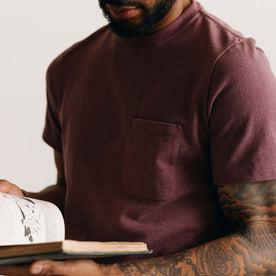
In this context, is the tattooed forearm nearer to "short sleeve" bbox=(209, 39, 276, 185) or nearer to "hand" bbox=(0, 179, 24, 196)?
"short sleeve" bbox=(209, 39, 276, 185)

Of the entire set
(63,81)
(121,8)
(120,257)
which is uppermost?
(121,8)

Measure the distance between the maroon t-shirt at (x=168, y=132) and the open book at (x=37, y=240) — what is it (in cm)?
20

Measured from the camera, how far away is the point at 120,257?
3.41 ft

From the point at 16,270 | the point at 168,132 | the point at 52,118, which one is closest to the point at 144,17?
the point at 168,132

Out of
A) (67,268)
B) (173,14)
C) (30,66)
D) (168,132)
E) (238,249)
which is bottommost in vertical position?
(238,249)

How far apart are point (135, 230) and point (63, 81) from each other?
1.43 feet

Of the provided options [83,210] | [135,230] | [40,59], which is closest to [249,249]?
[135,230]

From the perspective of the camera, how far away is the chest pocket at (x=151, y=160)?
966 millimetres

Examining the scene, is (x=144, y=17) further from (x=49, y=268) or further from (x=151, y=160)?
(x=49, y=268)

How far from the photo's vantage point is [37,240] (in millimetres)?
806

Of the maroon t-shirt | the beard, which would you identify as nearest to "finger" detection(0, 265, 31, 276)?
the maroon t-shirt

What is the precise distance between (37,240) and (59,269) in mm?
64

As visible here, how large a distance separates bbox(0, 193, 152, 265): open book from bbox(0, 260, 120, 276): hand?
2 centimetres

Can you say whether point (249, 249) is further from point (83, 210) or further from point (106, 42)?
point (106, 42)
